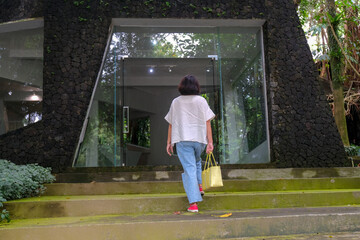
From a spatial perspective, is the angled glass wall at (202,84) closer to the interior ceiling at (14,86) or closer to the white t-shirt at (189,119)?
the interior ceiling at (14,86)

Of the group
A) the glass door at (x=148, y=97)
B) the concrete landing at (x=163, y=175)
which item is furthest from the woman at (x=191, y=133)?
the glass door at (x=148, y=97)

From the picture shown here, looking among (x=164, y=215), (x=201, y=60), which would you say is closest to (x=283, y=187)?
(x=164, y=215)

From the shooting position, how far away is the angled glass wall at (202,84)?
6.49 metres

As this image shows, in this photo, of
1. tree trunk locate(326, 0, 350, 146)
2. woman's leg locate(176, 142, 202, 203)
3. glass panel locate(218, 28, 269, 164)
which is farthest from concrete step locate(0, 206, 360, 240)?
tree trunk locate(326, 0, 350, 146)

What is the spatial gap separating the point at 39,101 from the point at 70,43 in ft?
3.98

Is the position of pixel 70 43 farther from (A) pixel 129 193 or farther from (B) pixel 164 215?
(B) pixel 164 215

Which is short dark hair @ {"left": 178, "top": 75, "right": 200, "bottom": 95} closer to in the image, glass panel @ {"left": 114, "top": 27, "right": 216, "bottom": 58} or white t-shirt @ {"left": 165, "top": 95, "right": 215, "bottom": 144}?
white t-shirt @ {"left": 165, "top": 95, "right": 215, "bottom": 144}

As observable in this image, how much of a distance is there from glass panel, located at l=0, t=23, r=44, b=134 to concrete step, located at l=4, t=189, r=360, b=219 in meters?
3.02

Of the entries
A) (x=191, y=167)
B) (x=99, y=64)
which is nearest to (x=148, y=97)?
(x=99, y=64)

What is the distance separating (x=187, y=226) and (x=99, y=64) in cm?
395

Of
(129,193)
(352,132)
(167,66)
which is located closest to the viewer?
(129,193)

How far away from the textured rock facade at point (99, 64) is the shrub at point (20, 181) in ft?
3.51

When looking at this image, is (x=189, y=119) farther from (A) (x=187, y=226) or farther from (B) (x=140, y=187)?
(B) (x=140, y=187)

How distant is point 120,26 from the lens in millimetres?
6766
